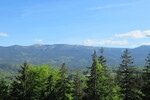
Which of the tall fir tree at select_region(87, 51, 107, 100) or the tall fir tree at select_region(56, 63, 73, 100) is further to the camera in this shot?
the tall fir tree at select_region(56, 63, 73, 100)

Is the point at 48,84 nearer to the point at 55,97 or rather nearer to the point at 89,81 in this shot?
the point at 55,97

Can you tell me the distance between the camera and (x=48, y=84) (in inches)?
1957

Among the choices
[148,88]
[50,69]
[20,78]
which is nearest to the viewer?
[148,88]

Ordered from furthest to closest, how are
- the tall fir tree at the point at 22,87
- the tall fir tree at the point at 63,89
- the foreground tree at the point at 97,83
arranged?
the tall fir tree at the point at 63,89 → the foreground tree at the point at 97,83 → the tall fir tree at the point at 22,87

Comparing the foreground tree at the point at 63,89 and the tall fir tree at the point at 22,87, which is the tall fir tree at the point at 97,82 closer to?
the foreground tree at the point at 63,89

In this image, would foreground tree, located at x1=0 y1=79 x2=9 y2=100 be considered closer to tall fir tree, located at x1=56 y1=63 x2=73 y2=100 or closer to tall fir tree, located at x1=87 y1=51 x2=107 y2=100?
tall fir tree, located at x1=56 y1=63 x2=73 y2=100

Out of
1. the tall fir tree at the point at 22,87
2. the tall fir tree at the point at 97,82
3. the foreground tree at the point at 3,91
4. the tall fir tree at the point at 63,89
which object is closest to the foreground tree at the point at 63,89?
the tall fir tree at the point at 63,89

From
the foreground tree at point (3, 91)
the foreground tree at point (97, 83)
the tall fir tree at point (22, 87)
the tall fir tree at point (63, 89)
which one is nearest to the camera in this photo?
the tall fir tree at point (22, 87)

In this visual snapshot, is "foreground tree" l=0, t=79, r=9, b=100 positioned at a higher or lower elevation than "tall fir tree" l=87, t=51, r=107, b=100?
lower

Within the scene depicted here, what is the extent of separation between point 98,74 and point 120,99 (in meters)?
7.49

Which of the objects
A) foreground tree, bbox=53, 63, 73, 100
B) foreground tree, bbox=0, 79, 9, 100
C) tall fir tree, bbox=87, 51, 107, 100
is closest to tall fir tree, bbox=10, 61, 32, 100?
foreground tree, bbox=53, 63, 73, 100

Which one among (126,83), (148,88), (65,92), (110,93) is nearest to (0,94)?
(65,92)

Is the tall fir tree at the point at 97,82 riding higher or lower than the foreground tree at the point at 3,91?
higher

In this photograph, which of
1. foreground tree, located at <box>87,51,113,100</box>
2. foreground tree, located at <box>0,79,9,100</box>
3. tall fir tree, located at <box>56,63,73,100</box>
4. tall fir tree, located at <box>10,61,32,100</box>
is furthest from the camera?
foreground tree, located at <box>0,79,9,100</box>
